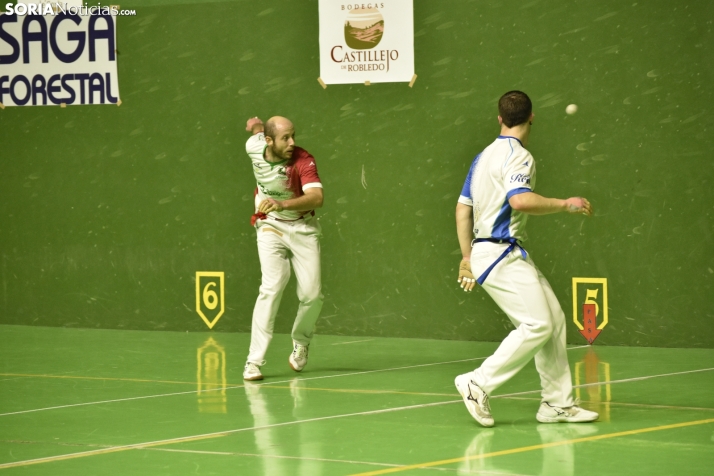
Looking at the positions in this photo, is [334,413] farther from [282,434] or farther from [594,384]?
[594,384]

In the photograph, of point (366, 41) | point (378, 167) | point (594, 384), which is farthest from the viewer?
point (378, 167)

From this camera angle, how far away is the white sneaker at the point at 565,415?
697 cm

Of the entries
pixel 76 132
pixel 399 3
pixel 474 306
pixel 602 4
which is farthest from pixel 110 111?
pixel 602 4

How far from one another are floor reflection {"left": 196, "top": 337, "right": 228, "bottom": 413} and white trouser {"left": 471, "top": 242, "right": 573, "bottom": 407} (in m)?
1.83

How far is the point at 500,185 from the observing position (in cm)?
683

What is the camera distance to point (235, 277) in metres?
12.0

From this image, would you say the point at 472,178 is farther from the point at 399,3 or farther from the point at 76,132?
the point at 76,132

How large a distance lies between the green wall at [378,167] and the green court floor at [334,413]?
64 cm

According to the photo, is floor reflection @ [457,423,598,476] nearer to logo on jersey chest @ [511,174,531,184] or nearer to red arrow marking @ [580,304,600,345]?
logo on jersey chest @ [511,174,531,184]

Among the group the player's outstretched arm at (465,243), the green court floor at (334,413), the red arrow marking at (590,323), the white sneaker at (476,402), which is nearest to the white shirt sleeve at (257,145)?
the green court floor at (334,413)

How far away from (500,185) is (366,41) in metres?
4.76

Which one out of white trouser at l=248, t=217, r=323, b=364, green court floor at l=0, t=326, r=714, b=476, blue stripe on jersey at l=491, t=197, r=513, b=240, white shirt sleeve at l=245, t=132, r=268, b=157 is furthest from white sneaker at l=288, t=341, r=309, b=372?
blue stripe on jersey at l=491, t=197, r=513, b=240

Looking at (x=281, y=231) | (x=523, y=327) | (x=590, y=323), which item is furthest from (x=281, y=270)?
(x=590, y=323)

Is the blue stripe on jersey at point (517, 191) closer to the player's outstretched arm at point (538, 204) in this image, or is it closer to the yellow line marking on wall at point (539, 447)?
the player's outstretched arm at point (538, 204)
